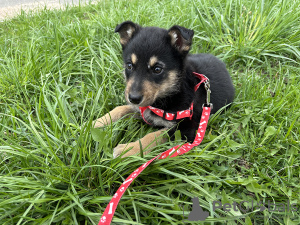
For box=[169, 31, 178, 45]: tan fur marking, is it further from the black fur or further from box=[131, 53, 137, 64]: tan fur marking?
box=[131, 53, 137, 64]: tan fur marking

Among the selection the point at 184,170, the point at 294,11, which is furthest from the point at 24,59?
the point at 294,11

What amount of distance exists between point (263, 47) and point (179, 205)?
2843 mm

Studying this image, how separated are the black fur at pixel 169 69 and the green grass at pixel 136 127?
0.25 m

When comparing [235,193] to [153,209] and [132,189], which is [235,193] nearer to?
[153,209]

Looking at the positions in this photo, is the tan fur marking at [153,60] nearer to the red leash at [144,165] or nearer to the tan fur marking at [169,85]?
the tan fur marking at [169,85]

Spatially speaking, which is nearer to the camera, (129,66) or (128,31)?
(129,66)

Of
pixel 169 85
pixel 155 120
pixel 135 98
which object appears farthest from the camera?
pixel 155 120

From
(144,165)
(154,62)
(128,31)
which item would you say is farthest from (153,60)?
(144,165)

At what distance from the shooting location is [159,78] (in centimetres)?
226

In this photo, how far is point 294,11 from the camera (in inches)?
146

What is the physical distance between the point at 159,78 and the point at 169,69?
0.14m

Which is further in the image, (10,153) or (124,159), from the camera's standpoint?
(10,153)

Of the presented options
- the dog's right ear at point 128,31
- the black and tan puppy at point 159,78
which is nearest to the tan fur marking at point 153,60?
the black and tan puppy at point 159,78

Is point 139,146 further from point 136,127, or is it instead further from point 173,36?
point 173,36
